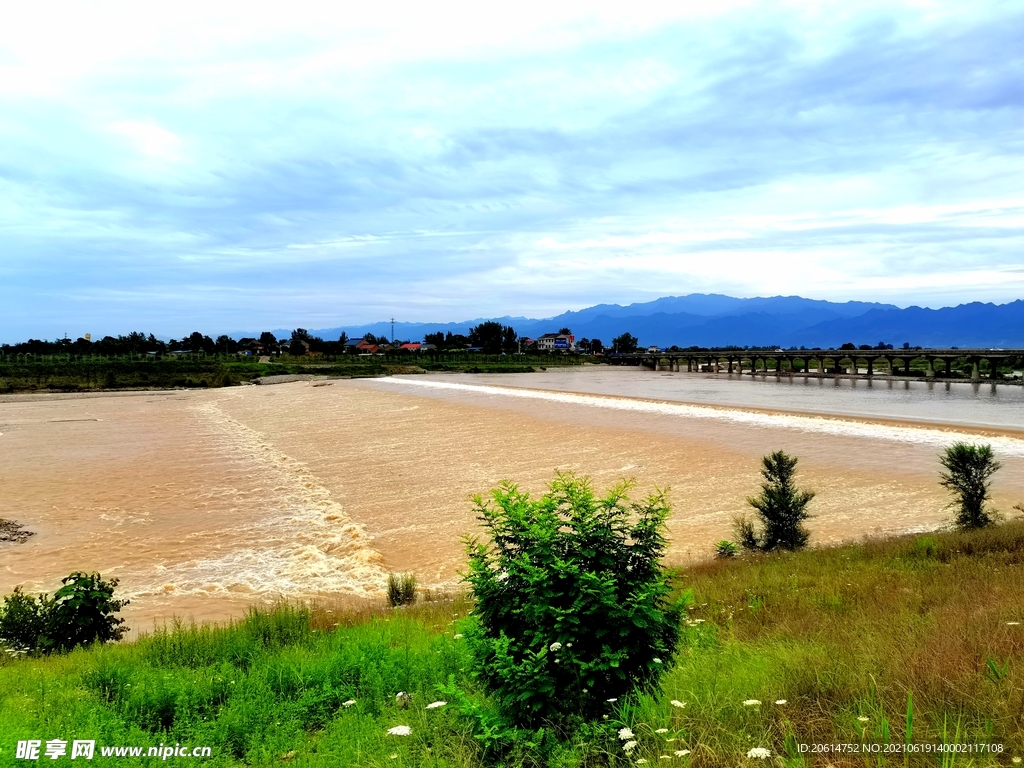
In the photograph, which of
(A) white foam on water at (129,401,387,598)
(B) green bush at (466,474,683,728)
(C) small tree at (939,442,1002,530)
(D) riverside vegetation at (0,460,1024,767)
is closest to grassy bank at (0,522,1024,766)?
(D) riverside vegetation at (0,460,1024,767)

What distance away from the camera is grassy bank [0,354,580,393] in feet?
265

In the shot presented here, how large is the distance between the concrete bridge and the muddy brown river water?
47538 mm

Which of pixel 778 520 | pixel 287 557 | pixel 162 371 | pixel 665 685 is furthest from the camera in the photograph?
pixel 162 371

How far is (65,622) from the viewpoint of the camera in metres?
7.83

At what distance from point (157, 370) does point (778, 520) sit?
10608 centimetres

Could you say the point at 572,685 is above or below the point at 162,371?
below

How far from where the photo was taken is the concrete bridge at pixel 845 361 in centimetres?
8306

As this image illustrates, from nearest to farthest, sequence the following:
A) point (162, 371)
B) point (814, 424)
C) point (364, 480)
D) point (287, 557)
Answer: point (287, 557) → point (364, 480) → point (814, 424) → point (162, 371)

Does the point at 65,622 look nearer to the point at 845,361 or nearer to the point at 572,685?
the point at 572,685

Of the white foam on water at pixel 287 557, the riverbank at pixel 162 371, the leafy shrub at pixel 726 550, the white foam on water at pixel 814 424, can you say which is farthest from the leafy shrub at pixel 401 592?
the riverbank at pixel 162 371

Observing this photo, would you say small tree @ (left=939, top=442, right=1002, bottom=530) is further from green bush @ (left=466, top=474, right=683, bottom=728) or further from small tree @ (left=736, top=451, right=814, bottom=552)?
green bush @ (left=466, top=474, right=683, bottom=728)

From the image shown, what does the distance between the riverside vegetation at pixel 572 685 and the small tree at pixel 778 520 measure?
209 inches

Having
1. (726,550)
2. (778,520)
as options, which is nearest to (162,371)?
(726,550)

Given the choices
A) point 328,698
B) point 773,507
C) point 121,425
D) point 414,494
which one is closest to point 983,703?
point 328,698
